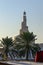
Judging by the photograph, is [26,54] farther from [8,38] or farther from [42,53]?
[42,53]

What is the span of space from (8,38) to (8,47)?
9.26 ft

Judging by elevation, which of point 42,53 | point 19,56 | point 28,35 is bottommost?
point 42,53

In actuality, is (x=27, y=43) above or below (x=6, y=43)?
below

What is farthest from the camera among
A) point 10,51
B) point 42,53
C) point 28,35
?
point 10,51

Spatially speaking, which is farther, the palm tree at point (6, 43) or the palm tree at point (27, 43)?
the palm tree at point (6, 43)

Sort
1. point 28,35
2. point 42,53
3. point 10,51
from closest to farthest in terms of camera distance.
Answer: point 42,53
point 28,35
point 10,51

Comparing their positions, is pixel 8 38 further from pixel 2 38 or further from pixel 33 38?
pixel 33 38

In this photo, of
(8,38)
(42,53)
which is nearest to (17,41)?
(8,38)

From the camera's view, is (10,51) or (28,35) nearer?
(28,35)

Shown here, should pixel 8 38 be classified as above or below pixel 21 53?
above

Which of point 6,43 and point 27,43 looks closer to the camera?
point 27,43

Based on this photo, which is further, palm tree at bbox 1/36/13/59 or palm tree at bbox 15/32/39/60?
A: palm tree at bbox 1/36/13/59

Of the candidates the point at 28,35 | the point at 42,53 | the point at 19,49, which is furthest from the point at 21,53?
the point at 42,53

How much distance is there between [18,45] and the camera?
64.0 meters
